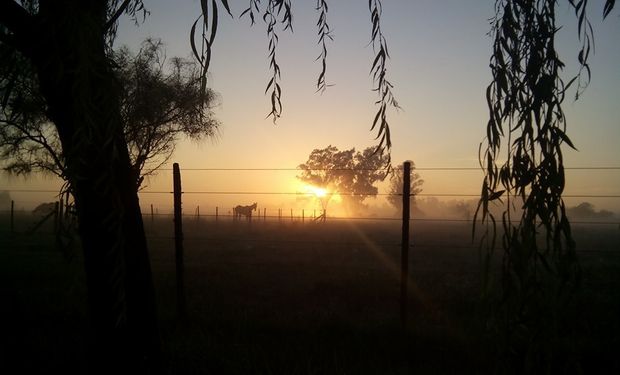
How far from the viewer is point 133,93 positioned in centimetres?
1594

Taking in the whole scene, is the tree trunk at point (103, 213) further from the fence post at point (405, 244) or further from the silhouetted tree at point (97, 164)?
the fence post at point (405, 244)

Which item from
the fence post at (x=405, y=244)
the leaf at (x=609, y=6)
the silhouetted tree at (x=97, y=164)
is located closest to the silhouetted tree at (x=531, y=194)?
the leaf at (x=609, y=6)

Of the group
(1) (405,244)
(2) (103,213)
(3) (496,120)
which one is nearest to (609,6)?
(3) (496,120)

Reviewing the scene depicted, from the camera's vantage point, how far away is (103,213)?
2.80 metres

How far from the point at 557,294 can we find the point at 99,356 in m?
2.96

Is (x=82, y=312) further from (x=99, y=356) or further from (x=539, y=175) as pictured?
(x=539, y=175)

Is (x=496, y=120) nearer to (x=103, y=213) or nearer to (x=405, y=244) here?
(x=103, y=213)

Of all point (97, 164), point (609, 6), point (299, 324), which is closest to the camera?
point (609, 6)

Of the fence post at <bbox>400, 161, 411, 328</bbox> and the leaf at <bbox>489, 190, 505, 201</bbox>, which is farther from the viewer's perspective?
the fence post at <bbox>400, 161, 411, 328</bbox>

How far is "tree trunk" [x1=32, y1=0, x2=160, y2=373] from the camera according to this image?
6.31ft

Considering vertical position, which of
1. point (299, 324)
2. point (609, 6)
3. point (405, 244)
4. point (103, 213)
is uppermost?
point (609, 6)

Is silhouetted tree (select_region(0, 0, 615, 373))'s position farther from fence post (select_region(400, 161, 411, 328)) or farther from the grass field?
fence post (select_region(400, 161, 411, 328))

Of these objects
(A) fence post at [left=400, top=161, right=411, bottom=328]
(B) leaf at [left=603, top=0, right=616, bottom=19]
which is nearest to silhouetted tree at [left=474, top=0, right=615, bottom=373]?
(B) leaf at [left=603, top=0, right=616, bottom=19]

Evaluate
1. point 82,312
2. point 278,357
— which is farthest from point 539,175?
point 82,312
